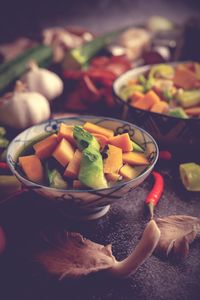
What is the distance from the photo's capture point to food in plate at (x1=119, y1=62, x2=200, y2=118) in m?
1.32

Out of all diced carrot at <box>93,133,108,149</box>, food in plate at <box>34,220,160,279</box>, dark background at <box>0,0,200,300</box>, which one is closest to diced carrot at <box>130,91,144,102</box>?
dark background at <box>0,0,200,300</box>

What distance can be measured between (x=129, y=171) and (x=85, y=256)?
242 millimetres

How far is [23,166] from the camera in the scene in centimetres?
98

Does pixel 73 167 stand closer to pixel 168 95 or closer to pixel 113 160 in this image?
pixel 113 160

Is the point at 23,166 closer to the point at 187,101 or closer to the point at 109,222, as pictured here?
the point at 109,222

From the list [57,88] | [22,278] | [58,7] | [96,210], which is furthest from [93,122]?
[58,7]

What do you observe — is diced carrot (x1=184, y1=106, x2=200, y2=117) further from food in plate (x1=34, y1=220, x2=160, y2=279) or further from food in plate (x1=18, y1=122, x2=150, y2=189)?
food in plate (x1=34, y1=220, x2=160, y2=279)

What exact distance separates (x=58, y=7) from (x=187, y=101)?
1.79 m

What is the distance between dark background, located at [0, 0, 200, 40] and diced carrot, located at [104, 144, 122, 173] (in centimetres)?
184

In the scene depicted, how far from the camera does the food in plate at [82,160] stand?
0.91 metres

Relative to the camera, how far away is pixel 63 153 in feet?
3.15

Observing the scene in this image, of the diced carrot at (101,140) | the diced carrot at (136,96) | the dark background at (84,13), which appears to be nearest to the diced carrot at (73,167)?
the diced carrot at (101,140)

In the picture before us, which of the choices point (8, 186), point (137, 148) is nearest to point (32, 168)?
point (8, 186)

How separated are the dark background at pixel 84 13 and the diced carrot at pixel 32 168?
178 cm
